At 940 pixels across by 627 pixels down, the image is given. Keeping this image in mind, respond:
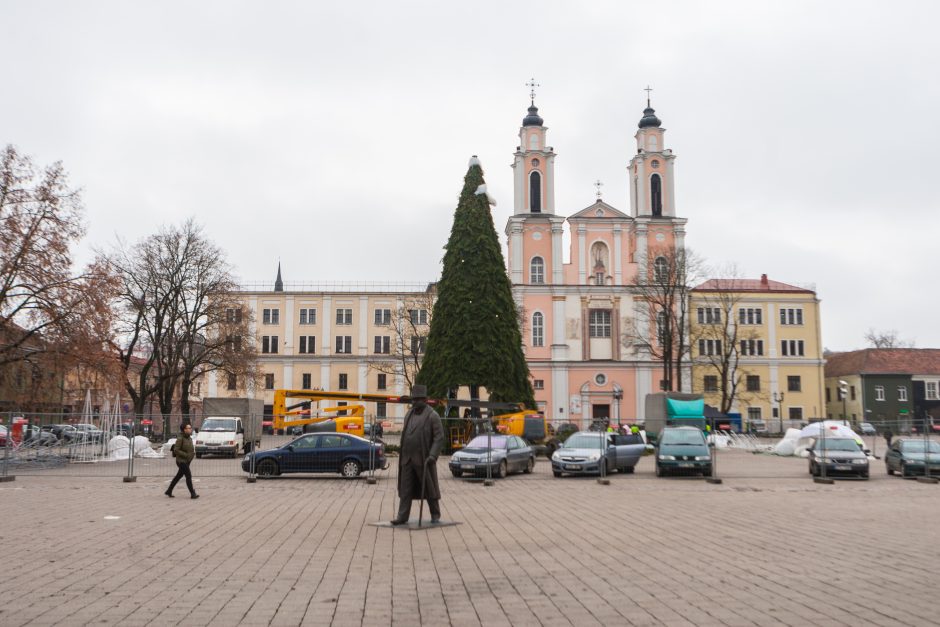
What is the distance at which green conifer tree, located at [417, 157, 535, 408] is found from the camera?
41344 millimetres

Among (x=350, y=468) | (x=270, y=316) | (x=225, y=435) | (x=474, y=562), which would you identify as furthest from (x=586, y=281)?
(x=474, y=562)

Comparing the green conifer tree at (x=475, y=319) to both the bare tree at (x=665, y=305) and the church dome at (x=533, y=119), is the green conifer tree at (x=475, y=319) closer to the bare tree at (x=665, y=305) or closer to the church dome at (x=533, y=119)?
the bare tree at (x=665, y=305)

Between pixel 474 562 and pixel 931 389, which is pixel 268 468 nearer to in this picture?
pixel 474 562

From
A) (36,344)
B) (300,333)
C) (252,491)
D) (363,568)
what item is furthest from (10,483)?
(300,333)

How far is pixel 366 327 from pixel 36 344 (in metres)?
53.1

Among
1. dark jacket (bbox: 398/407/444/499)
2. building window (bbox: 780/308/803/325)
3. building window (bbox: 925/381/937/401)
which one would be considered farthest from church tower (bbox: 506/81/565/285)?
dark jacket (bbox: 398/407/444/499)

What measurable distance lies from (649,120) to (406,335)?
1203 inches

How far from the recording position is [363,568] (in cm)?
943

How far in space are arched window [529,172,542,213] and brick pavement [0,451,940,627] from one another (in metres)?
56.3

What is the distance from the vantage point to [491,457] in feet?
82.5

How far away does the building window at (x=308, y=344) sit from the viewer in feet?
271

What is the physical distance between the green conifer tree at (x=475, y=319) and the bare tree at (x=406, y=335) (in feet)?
79.4

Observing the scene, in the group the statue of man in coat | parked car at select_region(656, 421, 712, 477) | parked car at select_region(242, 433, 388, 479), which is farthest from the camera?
parked car at select_region(656, 421, 712, 477)

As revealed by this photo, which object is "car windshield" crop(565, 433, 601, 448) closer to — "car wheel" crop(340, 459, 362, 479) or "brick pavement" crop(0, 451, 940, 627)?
"car wheel" crop(340, 459, 362, 479)
